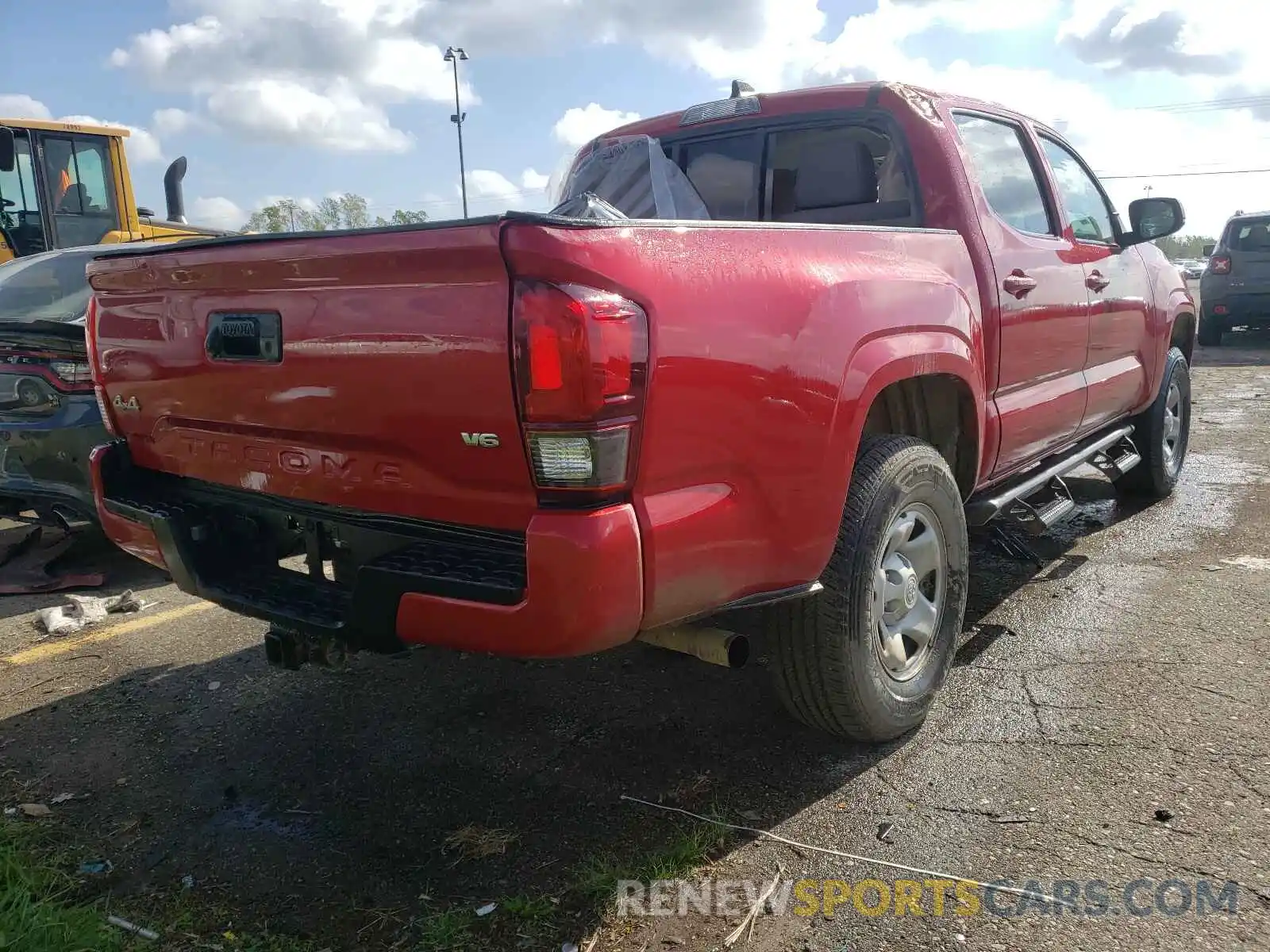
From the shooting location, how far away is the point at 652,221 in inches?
84.6

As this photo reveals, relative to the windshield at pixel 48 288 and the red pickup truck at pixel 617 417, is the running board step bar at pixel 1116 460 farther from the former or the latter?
the windshield at pixel 48 288

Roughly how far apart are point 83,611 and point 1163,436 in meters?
5.68

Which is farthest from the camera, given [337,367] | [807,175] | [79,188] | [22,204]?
[79,188]

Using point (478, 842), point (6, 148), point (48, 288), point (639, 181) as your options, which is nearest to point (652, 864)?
point (478, 842)

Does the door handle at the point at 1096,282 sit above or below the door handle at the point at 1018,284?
below

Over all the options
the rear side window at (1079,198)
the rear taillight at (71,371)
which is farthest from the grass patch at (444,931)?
the rear side window at (1079,198)

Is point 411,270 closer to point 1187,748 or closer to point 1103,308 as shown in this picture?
point 1187,748

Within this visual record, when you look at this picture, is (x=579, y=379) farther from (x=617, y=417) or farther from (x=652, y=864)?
(x=652, y=864)

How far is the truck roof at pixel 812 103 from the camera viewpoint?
11.4ft

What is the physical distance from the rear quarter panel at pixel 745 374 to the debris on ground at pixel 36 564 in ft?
12.4

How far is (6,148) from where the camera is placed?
8.65m

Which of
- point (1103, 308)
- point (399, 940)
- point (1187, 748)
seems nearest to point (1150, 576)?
point (1103, 308)

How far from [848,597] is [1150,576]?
2.50 m

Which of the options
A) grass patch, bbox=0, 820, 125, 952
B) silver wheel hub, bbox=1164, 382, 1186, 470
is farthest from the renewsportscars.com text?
silver wheel hub, bbox=1164, 382, 1186, 470
